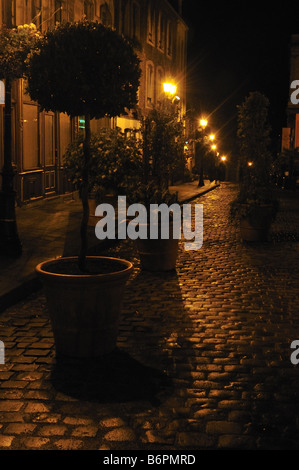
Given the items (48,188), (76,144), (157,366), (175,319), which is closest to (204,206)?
(48,188)

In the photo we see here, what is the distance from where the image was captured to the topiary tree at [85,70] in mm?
5422

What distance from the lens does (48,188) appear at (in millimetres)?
19391

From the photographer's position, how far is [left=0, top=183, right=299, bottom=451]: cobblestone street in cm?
386

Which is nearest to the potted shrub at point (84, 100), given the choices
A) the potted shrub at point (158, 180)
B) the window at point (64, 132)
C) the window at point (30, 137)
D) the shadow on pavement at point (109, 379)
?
the shadow on pavement at point (109, 379)

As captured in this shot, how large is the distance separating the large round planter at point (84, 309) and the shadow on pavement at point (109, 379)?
0.13m

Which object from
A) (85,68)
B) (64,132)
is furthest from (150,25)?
(85,68)

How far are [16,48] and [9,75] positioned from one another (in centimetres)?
44

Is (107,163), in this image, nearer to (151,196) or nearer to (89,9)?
(151,196)

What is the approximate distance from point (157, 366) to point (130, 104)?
2.43m

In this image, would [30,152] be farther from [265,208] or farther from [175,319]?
[175,319]

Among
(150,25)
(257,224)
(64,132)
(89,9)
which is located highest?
(150,25)

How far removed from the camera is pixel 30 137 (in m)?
17.8

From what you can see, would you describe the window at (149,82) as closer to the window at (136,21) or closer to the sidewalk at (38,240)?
the window at (136,21)

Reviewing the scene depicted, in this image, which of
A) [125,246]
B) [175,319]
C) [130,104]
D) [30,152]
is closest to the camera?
[130,104]
